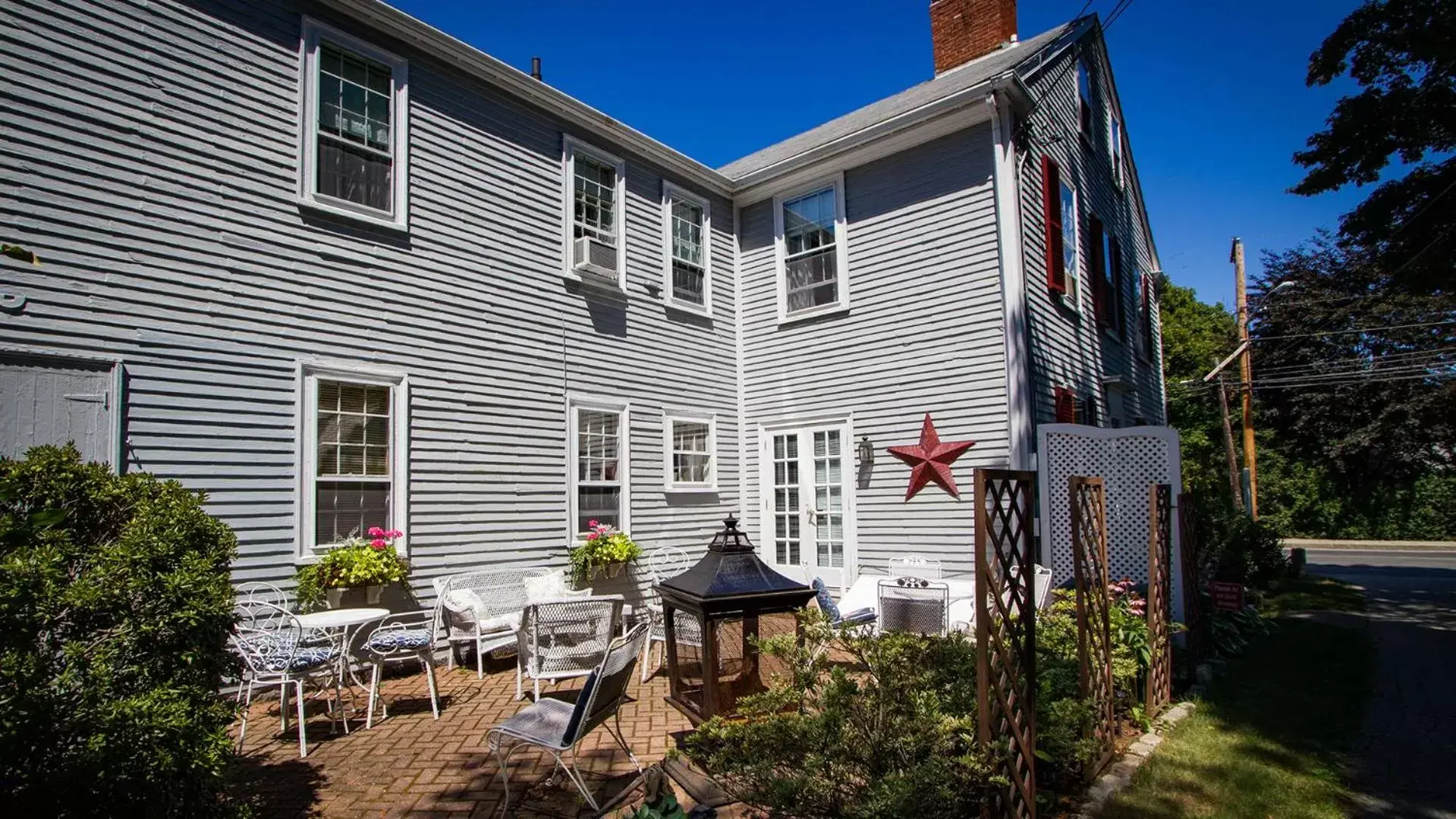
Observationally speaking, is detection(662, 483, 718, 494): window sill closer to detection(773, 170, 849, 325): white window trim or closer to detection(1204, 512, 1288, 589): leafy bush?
detection(773, 170, 849, 325): white window trim

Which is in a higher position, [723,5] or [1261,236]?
[1261,236]

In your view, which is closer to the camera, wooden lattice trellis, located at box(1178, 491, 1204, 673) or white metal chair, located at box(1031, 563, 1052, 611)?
wooden lattice trellis, located at box(1178, 491, 1204, 673)

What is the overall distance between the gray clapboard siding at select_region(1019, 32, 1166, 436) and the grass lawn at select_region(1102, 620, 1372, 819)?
370cm

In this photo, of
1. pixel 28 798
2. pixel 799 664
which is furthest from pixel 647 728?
pixel 28 798

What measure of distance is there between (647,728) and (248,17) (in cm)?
692

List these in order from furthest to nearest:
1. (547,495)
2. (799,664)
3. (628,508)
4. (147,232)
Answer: (628,508)
(547,495)
(147,232)
(799,664)

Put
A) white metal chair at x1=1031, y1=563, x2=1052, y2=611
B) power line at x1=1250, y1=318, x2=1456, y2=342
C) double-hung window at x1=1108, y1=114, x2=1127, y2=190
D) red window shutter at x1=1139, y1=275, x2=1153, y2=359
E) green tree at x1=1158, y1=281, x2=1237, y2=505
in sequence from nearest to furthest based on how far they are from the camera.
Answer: white metal chair at x1=1031, y1=563, x2=1052, y2=611, double-hung window at x1=1108, y1=114, x2=1127, y2=190, red window shutter at x1=1139, y1=275, x2=1153, y2=359, power line at x1=1250, y1=318, x2=1456, y2=342, green tree at x1=1158, y1=281, x2=1237, y2=505

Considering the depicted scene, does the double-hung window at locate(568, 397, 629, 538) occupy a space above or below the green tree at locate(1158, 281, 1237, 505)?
below

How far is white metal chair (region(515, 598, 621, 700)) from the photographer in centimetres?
560

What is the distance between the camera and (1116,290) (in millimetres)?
14000

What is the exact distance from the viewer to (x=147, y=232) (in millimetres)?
6109

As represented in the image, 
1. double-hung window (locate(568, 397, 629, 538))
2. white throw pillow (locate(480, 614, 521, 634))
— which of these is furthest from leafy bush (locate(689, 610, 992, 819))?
double-hung window (locate(568, 397, 629, 538))

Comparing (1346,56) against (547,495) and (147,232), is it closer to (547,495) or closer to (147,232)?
(547,495)

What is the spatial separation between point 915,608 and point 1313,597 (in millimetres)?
8700
